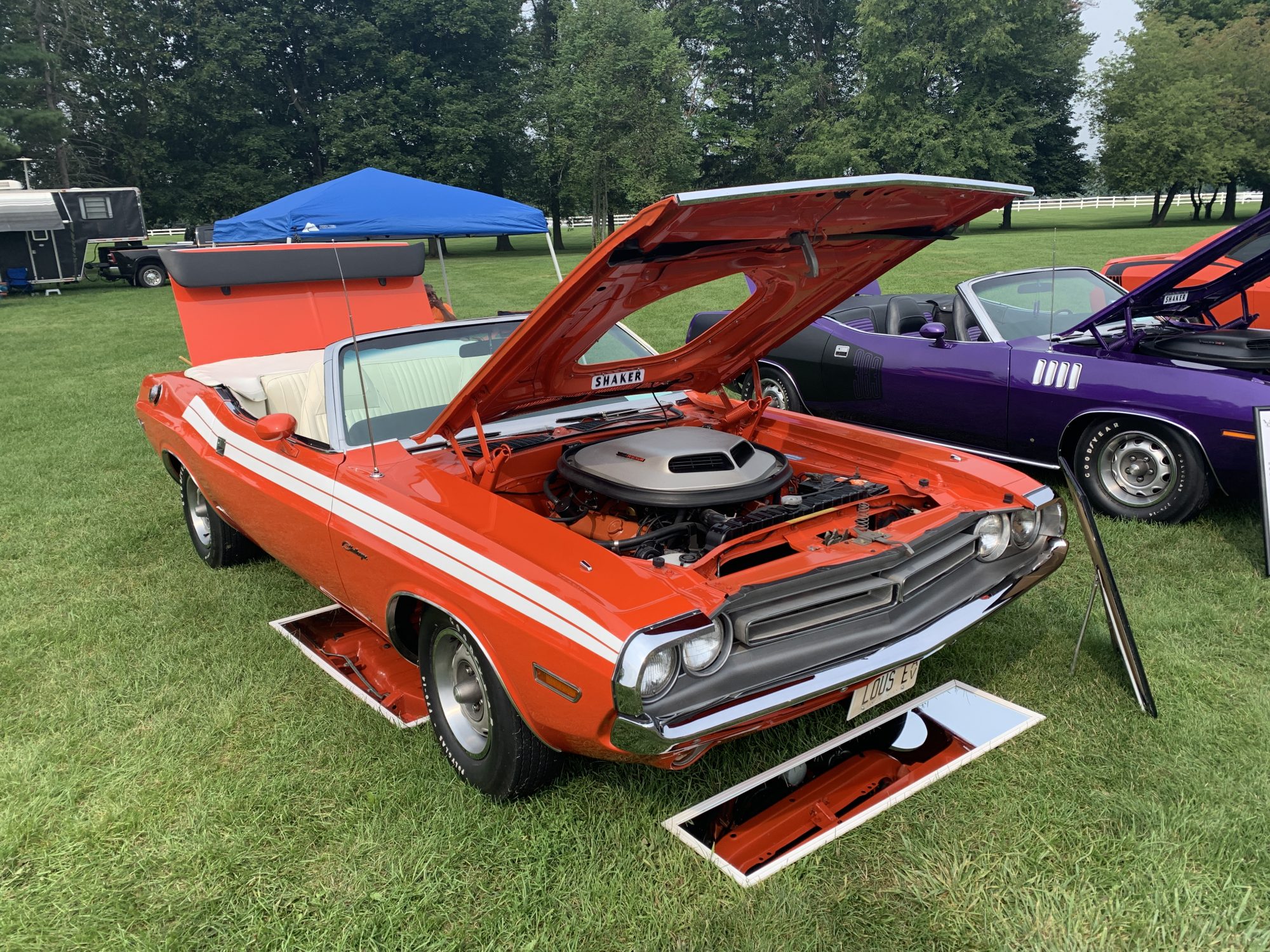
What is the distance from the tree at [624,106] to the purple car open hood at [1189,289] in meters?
28.8

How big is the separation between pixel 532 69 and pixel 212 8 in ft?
45.5

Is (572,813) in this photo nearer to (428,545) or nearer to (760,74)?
(428,545)

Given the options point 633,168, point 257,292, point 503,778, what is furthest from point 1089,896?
point 633,168

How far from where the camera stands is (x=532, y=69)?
40469 millimetres

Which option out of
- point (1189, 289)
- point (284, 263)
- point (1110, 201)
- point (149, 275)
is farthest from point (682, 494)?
point (1110, 201)

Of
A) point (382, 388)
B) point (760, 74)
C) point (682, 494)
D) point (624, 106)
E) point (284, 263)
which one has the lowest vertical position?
point (682, 494)

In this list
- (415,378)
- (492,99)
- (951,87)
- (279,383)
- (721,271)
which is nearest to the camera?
(721,271)

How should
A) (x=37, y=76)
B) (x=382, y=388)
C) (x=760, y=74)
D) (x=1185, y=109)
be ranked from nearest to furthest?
1. (x=382, y=388)
2. (x=37, y=76)
3. (x=1185, y=109)
4. (x=760, y=74)

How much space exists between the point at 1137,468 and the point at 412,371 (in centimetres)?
398

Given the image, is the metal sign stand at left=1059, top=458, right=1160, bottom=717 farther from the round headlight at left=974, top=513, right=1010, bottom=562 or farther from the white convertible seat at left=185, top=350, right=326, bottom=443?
the white convertible seat at left=185, top=350, right=326, bottom=443

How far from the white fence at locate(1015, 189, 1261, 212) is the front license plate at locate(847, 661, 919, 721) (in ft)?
163

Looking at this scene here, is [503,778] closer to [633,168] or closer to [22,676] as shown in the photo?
[22,676]

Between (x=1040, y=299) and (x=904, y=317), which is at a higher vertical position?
(x=1040, y=299)

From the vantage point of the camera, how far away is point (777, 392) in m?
6.92
